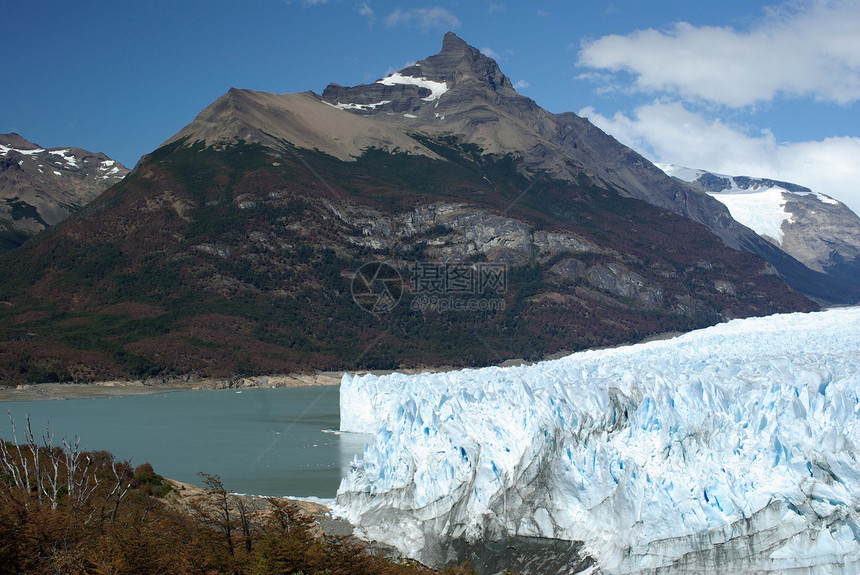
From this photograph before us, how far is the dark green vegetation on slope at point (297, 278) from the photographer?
96750mm

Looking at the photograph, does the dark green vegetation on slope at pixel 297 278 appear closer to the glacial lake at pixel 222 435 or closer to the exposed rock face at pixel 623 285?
the exposed rock face at pixel 623 285

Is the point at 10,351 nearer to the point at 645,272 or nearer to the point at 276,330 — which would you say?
the point at 276,330

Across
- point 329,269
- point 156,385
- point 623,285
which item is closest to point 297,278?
point 329,269

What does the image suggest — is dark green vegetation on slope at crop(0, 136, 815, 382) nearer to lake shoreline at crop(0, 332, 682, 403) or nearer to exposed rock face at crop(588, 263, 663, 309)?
exposed rock face at crop(588, 263, 663, 309)

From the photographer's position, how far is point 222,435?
47.1m

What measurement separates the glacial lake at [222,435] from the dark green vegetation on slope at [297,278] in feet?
64.6

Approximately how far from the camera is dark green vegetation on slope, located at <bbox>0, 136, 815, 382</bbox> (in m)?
96.8

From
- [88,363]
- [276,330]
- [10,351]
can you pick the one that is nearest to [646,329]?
[276,330]

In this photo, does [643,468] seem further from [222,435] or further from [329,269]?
[329,269]

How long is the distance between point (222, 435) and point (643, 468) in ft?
110

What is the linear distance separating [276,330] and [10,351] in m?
33.1

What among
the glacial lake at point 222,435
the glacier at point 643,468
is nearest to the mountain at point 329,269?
the glacial lake at point 222,435

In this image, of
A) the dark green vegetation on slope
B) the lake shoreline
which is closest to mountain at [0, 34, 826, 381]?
the dark green vegetation on slope

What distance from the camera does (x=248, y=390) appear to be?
8700cm
